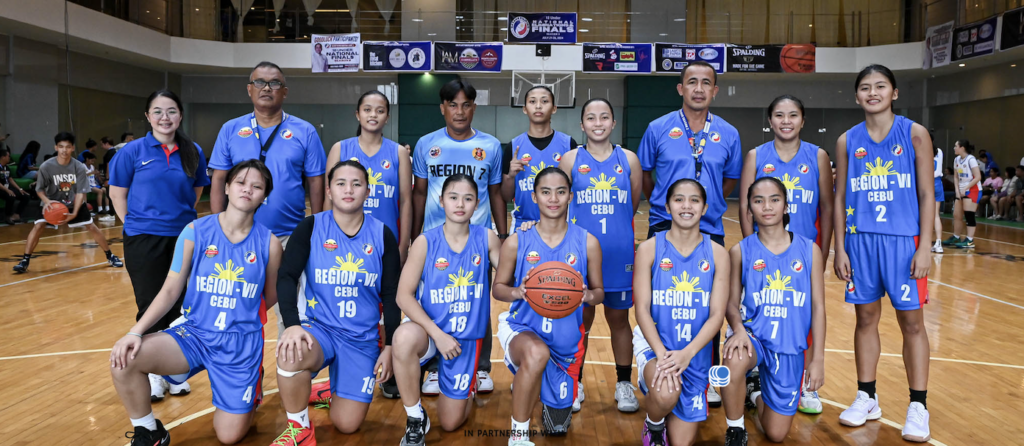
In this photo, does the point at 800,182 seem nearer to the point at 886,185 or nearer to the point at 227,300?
the point at 886,185

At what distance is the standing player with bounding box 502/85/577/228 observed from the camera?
391 centimetres

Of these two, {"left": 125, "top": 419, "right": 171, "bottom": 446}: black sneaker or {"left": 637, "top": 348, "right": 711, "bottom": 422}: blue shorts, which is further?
{"left": 637, "top": 348, "right": 711, "bottom": 422}: blue shorts

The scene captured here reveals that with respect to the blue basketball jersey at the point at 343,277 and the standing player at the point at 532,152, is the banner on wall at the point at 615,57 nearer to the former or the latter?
the standing player at the point at 532,152

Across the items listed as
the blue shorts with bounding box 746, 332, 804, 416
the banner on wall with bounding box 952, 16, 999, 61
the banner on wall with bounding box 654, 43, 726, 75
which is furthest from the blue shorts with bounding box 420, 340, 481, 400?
the banner on wall with bounding box 952, 16, 999, 61

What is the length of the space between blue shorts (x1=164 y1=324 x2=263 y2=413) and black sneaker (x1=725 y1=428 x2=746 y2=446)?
2059 mm

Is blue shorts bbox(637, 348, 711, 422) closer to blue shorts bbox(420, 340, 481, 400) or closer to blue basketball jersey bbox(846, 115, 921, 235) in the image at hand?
blue shorts bbox(420, 340, 481, 400)

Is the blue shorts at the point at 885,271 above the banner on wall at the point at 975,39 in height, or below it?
below

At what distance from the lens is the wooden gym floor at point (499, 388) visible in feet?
10.8

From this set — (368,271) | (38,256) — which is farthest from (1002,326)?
(38,256)

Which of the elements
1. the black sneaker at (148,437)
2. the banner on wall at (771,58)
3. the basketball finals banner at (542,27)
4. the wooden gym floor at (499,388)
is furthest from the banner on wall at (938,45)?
the black sneaker at (148,437)

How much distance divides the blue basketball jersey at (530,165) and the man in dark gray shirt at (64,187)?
629cm

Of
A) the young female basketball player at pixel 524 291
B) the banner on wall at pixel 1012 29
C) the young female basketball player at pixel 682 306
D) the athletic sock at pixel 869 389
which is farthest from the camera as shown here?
the banner on wall at pixel 1012 29

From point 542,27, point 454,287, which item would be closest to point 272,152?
point 454,287

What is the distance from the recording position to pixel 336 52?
18.0 m
